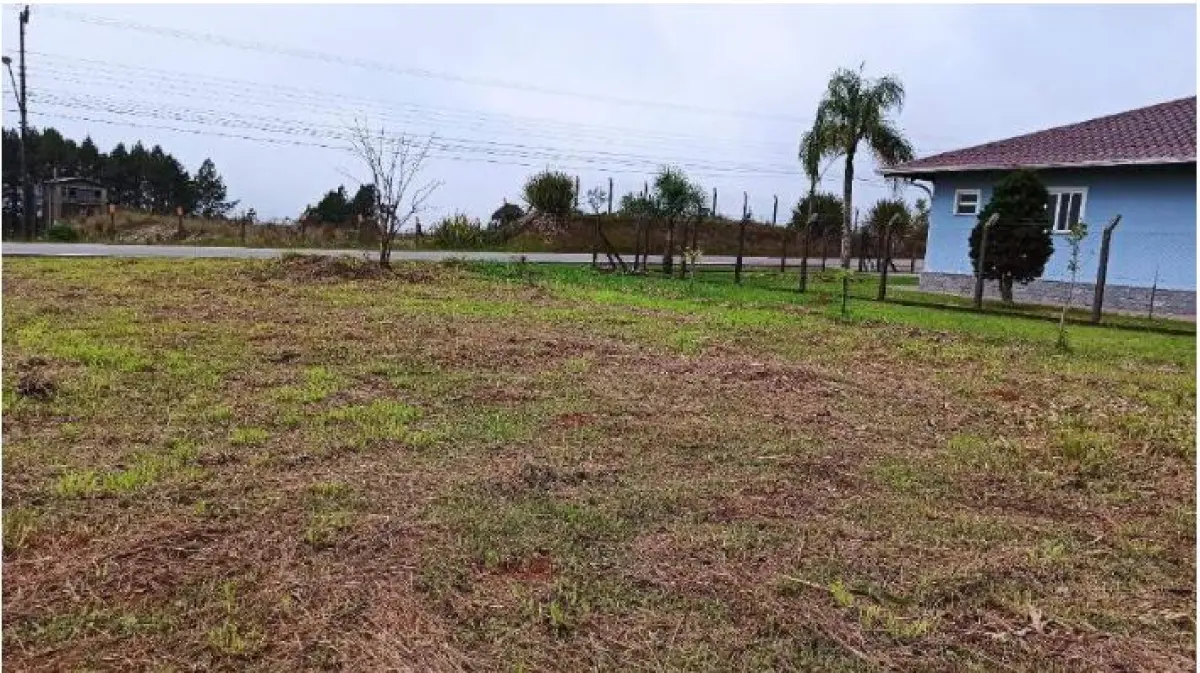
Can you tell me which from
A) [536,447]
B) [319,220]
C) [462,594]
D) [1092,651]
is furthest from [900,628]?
[319,220]

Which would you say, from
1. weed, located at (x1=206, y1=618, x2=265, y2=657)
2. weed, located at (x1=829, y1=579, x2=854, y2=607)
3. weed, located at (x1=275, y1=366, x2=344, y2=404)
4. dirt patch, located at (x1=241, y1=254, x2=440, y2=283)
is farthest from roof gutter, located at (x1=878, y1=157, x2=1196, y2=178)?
weed, located at (x1=206, y1=618, x2=265, y2=657)

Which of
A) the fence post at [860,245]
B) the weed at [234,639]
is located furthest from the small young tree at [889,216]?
the weed at [234,639]

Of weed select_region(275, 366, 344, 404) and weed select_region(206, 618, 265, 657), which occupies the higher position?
weed select_region(275, 366, 344, 404)

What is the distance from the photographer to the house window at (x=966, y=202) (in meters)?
17.0

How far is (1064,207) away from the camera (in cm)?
1570

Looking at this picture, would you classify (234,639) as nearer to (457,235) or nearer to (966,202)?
(966,202)

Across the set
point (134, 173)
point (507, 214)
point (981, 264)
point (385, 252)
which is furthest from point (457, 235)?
point (134, 173)

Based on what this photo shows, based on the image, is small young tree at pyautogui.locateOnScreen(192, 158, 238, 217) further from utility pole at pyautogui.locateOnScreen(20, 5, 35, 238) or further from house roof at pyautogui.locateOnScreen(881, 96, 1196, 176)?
house roof at pyautogui.locateOnScreen(881, 96, 1196, 176)

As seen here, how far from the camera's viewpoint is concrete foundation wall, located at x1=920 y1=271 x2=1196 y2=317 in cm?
1379

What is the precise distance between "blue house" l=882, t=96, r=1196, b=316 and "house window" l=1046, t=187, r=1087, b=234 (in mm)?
18

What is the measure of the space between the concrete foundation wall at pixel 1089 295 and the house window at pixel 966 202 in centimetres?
133

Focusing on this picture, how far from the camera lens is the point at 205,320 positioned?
25.1 feet

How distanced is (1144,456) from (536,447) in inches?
118

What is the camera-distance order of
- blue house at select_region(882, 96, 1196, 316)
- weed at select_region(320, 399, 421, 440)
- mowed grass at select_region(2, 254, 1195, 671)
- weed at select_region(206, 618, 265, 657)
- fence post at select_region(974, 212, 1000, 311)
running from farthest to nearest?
1. blue house at select_region(882, 96, 1196, 316)
2. fence post at select_region(974, 212, 1000, 311)
3. weed at select_region(320, 399, 421, 440)
4. mowed grass at select_region(2, 254, 1195, 671)
5. weed at select_region(206, 618, 265, 657)
